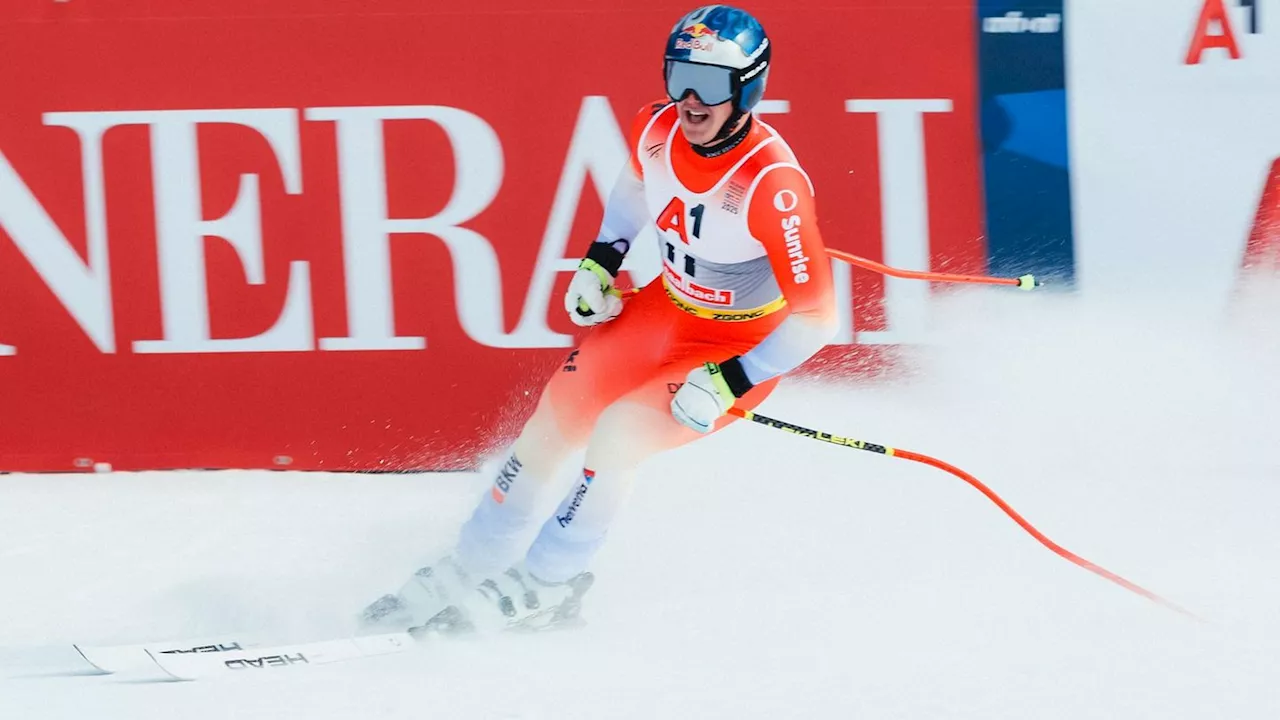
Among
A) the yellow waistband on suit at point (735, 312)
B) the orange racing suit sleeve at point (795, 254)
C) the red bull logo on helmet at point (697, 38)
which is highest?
the red bull logo on helmet at point (697, 38)

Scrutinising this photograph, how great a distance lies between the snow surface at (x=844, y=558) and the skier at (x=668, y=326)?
0.73ft

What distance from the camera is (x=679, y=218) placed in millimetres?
3629

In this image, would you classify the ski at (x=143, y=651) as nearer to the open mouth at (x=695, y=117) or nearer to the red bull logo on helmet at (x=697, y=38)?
the open mouth at (x=695, y=117)

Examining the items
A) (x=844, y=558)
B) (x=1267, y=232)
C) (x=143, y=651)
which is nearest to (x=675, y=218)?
(x=844, y=558)

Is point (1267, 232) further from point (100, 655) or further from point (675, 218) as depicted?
point (100, 655)

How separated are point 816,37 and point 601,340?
1.61m

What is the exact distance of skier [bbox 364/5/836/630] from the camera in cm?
345

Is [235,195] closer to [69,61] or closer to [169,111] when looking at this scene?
[169,111]

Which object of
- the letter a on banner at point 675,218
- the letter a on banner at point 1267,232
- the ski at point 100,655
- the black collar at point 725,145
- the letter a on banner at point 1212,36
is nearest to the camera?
the black collar at point 725,145

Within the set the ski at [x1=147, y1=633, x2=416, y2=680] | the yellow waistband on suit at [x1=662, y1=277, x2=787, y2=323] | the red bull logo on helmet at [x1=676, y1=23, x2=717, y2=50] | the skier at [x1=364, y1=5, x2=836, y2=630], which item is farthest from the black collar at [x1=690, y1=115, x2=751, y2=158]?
the ski at [x1=147, y1=633, x2=416, y2=680]

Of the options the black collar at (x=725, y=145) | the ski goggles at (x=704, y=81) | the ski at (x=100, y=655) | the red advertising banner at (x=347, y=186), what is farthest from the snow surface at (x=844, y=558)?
the ski goggles at (x=704, y=81)

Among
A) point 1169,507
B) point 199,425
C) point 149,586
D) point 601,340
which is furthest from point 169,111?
point 1169,507

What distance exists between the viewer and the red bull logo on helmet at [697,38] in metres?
3.37

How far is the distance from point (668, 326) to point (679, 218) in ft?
1.23
